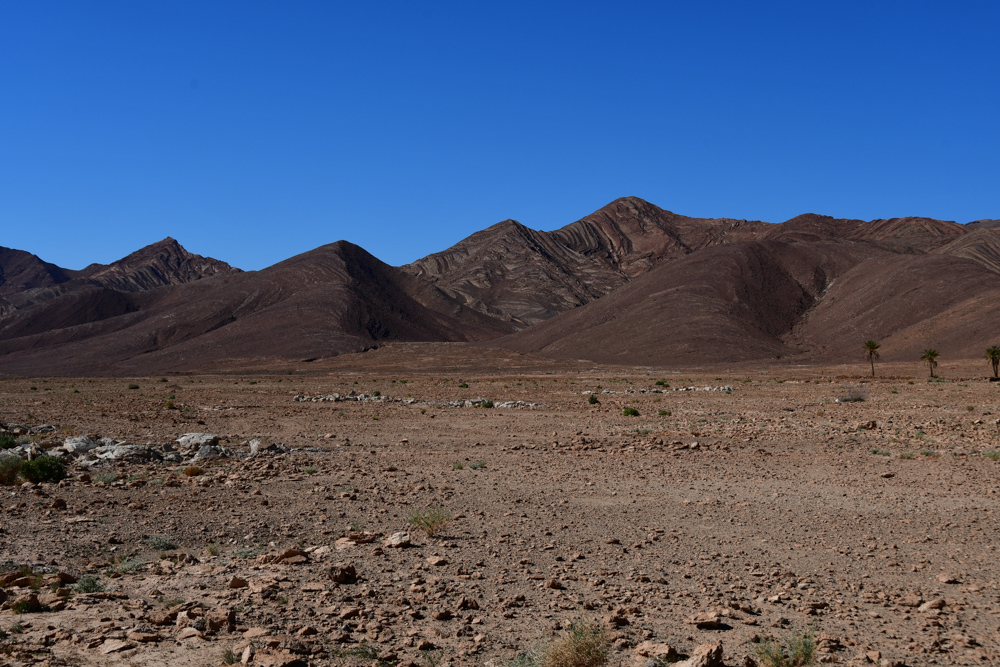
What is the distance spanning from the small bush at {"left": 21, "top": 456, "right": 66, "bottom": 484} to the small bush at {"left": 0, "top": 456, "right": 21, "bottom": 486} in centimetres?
16

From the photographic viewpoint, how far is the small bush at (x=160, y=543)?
977 centimetres

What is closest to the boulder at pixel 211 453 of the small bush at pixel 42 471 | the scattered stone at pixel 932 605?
the small bush at pixel 42 471

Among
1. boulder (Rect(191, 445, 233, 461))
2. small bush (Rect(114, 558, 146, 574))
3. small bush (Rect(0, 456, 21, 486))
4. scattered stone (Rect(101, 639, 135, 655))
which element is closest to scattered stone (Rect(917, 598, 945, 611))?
scattered stone (Rect(101, 639, 135, 655))

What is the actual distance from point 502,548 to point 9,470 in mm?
9593

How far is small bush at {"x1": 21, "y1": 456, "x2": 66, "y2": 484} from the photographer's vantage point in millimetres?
13672

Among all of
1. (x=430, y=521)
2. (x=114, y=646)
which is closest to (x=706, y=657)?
(x=114, y=646)

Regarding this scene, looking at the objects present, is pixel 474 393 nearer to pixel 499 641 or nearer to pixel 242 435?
pixel 242 435

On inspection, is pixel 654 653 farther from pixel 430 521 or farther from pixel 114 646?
pixel 430 521

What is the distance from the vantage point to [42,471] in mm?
13789

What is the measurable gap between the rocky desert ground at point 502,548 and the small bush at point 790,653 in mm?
159

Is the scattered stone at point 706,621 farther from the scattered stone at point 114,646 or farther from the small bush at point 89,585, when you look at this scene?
the small bush at point 89,585

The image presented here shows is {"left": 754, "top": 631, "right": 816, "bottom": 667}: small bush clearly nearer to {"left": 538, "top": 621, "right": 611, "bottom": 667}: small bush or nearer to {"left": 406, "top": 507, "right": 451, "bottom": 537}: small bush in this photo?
{"left": 538, "top": 621, "right": 611, "bottom": 667}: small bush

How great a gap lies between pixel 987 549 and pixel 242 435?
19.0 m

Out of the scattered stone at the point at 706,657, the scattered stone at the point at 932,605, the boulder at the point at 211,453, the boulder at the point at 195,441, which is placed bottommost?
the scattered stone at the point at 932,605
